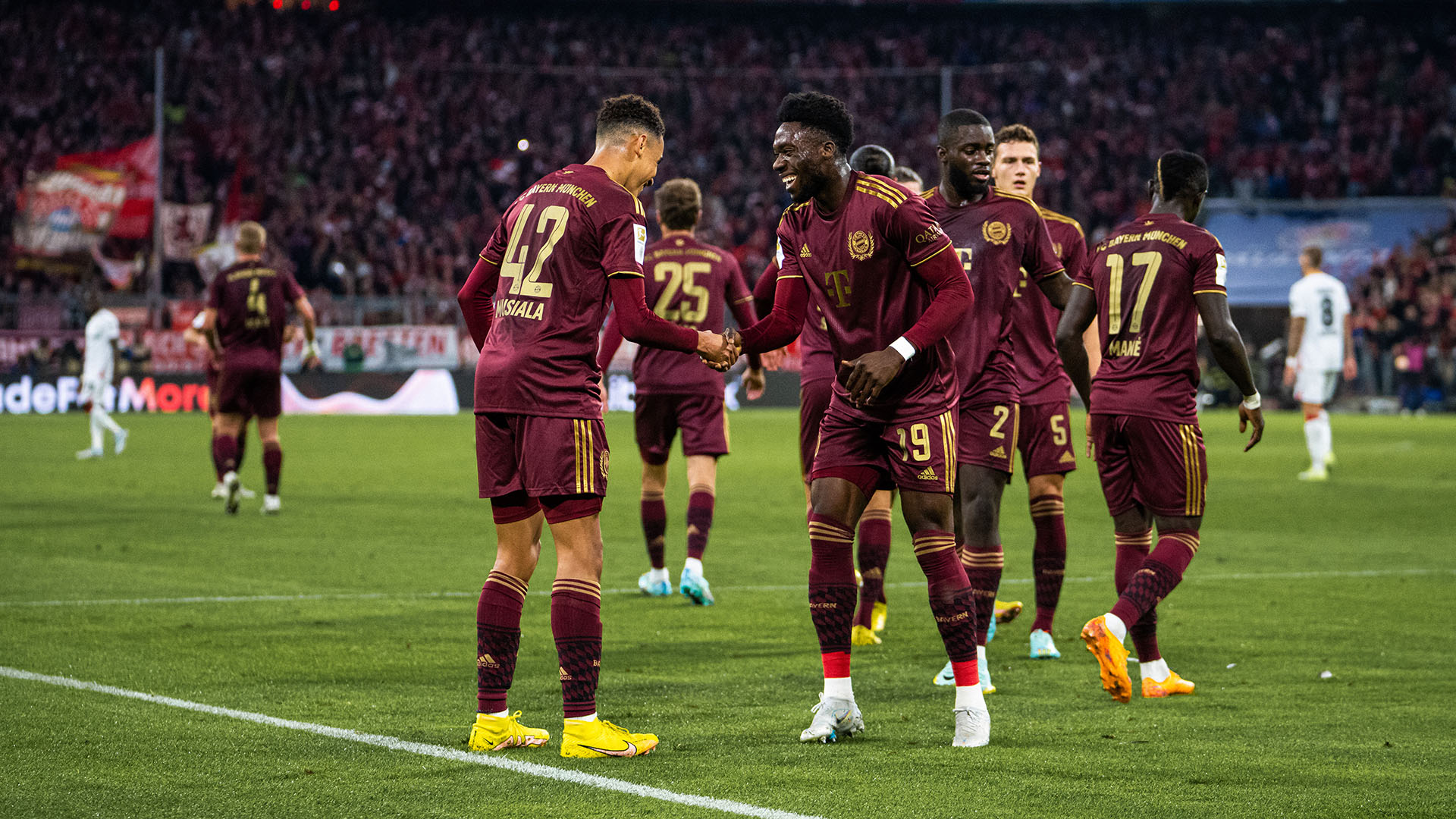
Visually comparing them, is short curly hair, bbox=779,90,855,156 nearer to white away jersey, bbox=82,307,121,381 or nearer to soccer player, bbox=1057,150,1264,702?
soccer player, bbox=1057,150,1264,702

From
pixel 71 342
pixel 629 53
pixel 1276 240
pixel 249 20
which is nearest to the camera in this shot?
pixel 71 342

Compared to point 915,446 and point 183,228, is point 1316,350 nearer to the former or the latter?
point 915,446

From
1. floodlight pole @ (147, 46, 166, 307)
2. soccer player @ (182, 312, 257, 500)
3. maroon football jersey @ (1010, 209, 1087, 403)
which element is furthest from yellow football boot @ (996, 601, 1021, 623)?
floodlight pole @ (147, 46, 166, 307)

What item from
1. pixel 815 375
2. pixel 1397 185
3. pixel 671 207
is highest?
pixel 1397 185

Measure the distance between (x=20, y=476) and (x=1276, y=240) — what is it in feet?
91.6

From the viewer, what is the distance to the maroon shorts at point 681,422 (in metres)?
9.68

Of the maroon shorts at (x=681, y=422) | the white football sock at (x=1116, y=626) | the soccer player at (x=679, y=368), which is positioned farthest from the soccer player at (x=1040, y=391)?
the maroon shorts at (x=681, y=422)

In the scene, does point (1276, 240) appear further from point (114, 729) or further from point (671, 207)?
point (114, 729)

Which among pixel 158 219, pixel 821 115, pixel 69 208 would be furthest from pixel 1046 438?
pixel 69 208

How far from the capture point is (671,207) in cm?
959

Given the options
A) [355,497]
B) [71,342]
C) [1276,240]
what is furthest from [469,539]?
[1276,240]

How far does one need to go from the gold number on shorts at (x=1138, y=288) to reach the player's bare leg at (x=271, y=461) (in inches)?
350

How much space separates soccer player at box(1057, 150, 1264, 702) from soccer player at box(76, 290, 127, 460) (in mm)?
15920

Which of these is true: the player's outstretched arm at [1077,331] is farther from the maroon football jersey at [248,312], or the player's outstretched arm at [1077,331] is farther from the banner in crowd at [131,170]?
the banner in crowd at [131,170]
